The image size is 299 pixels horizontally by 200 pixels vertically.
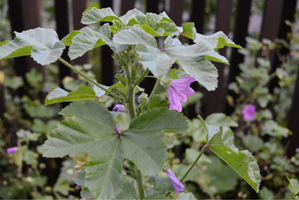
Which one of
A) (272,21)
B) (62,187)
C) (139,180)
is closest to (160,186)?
(139,180)

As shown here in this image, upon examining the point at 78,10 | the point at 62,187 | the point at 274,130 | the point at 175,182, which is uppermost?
the point at 78,10

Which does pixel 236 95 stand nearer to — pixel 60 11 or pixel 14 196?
pixel 60 11

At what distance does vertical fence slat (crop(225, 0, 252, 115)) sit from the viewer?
5.84 ft

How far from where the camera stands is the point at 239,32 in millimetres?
1842

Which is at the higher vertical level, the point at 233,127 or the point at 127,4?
the point at 127,4

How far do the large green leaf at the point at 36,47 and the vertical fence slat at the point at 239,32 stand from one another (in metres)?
1.37

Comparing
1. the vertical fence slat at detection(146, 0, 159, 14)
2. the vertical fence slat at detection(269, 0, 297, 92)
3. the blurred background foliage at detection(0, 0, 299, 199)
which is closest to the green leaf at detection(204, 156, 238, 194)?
the blurred background foliage at detection(0, 0, 299, 199)

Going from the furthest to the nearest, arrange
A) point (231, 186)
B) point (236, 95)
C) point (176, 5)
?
point (236, 95)
point (231, 186)
point (176, 5)

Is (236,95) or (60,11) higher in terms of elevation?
(60,11)

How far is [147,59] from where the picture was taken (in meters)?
0.53

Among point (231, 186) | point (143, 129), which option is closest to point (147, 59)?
point (143, 129)

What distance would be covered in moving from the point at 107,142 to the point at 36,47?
0.24 metres

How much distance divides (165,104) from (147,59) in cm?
22

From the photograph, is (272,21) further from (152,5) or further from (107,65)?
(107,65)
